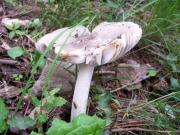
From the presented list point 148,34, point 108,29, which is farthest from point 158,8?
point 108,29

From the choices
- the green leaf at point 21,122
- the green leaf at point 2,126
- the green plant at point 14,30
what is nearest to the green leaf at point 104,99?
the green leaf at point 21,122

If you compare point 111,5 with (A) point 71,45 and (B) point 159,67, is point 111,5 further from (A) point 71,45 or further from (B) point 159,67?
(A) point 71,45

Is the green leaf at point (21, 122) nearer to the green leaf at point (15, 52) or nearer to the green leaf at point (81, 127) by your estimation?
the green leaf at point (81, 127)

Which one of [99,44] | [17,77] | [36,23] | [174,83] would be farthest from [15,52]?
[174,83]

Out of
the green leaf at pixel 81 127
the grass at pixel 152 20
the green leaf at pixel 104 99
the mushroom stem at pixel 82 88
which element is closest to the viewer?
the green leaf at pixel 81 127

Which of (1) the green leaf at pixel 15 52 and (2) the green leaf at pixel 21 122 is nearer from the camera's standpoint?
(2) the green leaf at pixel 21 122

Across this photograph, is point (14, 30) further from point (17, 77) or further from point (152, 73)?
point (152, 73)

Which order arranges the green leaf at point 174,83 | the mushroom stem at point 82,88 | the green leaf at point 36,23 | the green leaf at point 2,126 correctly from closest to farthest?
the green leaf at point 2,126 → the mushroom stem at point 82,88 → the green leaf at point 174,83 → the green leaf at point 36,23
